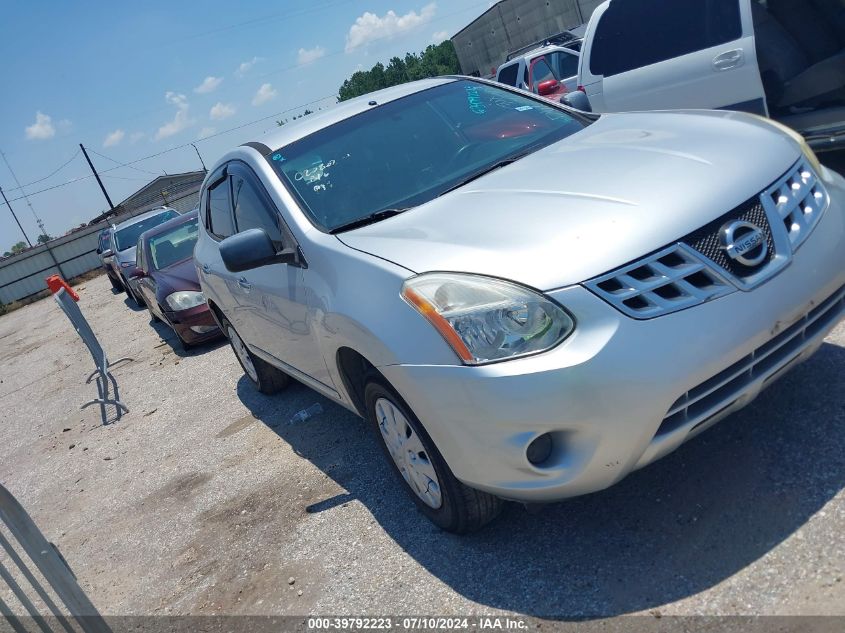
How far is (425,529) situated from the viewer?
3488 millimetres

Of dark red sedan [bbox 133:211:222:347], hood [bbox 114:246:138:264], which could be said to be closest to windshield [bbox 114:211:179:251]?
hood [bbox 114:246:138:264]

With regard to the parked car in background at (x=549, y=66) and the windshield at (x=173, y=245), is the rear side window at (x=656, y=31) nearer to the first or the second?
the windshield at (x=173, y=245)

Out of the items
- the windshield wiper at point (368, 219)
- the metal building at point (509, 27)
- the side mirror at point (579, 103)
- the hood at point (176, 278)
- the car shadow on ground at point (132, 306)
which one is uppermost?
the metal building at point (509, 27)

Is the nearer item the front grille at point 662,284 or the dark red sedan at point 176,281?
the front grille at point 662,284

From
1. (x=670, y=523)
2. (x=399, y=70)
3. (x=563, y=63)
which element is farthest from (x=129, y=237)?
(x=399, y=70)

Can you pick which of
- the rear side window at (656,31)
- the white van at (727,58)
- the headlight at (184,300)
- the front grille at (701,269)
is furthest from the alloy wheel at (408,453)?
the headlight at (184,300)

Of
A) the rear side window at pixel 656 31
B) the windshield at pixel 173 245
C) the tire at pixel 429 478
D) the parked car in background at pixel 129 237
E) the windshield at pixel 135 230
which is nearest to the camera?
the tire at pixel 429 478

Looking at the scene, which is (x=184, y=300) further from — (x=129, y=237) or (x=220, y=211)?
(x=129, y=237)

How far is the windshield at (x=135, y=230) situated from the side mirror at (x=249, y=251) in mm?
13895

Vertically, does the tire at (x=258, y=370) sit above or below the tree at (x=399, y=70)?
below

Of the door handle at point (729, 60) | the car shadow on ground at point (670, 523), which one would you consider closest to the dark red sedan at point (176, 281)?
the door handle at point (729, 60)

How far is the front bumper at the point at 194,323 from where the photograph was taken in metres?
8.98

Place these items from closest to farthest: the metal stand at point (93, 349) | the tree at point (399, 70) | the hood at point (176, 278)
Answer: the metal stand at point (93, 349)
the hood at point (176, 278)
the tree at point (399, 70)

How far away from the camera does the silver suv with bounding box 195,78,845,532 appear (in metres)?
2.52
